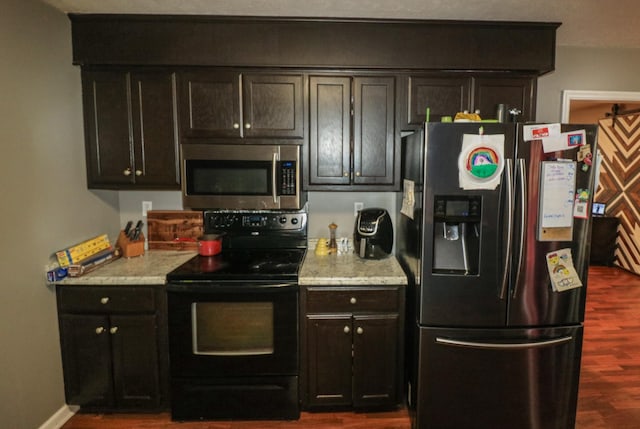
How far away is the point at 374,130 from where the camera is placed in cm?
223

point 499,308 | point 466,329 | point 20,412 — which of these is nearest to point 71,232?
point 20,412

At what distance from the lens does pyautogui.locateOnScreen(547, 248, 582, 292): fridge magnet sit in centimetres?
179

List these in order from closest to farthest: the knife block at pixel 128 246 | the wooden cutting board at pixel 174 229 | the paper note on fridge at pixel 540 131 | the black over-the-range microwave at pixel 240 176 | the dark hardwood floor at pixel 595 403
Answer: the paper note on fridge at pixel 540 131
the dark hardwood floor at pixel 595 403
the black over-the-range microwave at pixel 240 176
the knife block at pixel 128 246
the wooden cutting board at pixel 174 229

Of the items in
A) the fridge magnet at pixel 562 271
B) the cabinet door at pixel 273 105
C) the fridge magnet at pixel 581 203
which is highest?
the cabinet door at pixel 273 105

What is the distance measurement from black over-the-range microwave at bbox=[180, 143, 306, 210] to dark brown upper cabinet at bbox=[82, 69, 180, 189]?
5.6 inches

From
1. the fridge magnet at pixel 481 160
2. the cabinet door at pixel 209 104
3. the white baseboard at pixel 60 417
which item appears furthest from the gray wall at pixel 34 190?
the fridge magnet at pixel 481 160

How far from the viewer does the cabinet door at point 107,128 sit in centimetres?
220

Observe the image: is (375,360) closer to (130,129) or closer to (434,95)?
(434,95)

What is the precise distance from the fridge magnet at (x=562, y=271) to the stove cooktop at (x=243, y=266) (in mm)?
1334

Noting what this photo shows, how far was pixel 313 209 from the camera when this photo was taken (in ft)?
8.63

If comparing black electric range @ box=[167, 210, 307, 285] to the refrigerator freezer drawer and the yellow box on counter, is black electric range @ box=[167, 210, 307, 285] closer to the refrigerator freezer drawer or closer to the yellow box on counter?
the yellow box on counter

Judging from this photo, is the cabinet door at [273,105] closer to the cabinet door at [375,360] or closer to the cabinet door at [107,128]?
the cabinet door at [107,128]

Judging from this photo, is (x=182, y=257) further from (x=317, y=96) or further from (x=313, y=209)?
(x=317, y=96)

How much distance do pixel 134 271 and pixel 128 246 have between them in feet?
1.19
